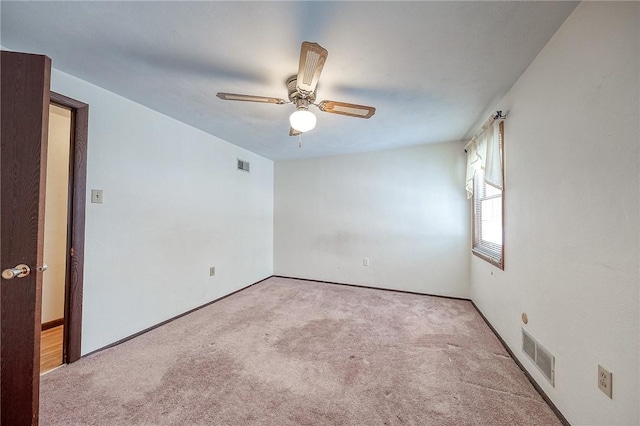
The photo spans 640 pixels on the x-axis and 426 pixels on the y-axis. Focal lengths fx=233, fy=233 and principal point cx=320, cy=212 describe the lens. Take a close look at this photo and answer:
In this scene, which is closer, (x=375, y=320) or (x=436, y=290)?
(x=375, y=320)

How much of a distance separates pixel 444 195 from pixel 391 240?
1005 mm

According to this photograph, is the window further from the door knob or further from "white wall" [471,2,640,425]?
the door knob

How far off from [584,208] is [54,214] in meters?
4.42

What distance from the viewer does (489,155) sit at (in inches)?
91.0

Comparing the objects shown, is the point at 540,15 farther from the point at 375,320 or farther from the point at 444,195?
the point at 375,320

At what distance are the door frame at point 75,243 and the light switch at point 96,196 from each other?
0.27ft

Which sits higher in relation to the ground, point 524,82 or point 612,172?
point 524,82

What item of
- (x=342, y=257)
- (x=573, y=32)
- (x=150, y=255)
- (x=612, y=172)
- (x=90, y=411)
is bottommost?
(x=90, y=411)

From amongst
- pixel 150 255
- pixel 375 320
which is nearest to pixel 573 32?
pixel 375 320

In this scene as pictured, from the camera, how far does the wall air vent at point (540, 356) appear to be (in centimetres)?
144

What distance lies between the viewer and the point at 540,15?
1233 mm

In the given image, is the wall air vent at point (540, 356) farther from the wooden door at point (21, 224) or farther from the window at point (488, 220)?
the wooden door at point (21, 224)

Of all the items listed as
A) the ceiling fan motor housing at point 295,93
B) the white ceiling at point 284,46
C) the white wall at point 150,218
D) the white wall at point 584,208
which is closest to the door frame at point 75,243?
the white wall at point 150,218

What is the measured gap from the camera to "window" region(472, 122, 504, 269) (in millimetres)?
2189
